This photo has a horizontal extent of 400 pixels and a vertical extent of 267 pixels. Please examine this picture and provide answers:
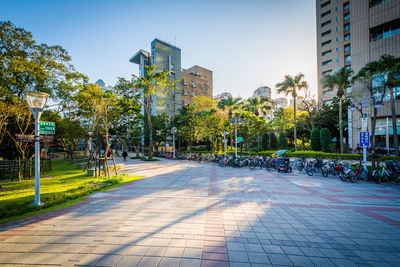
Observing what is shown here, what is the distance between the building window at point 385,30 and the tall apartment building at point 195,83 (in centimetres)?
3836

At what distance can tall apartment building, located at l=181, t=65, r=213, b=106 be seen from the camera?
49844 millimetres

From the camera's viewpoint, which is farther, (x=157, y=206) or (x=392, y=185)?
(x=392, y=185)

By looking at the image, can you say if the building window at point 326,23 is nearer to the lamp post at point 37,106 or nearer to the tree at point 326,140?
the tree at point 326,140

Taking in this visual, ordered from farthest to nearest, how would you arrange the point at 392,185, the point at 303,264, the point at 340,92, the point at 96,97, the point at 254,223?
the point at 340,92
the point at 96,97
the point at 392,185
the point at 254,223
the point at 303,264

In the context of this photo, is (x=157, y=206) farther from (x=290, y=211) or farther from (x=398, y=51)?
(x=398, y=51)

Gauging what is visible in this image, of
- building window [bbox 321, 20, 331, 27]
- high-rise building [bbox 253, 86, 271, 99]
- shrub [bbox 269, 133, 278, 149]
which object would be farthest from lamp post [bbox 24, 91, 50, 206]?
high-rise building [bbox 253, 86, 271, 99]

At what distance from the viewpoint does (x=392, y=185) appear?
30.1 ft

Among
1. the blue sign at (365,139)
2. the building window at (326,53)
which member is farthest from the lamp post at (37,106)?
the building window at (326,53)

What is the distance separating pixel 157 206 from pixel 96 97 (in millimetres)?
14048

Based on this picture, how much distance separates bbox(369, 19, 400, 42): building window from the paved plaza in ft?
83.6

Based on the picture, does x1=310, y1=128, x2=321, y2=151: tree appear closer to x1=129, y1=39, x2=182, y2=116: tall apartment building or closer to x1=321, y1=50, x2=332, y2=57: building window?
x1=129, y1=39, x2=182, y2=116: tall apartment building

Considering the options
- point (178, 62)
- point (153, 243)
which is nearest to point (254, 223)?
point (153, 243)

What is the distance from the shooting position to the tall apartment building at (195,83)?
164 ft

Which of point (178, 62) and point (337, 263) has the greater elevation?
point (178, 62)
